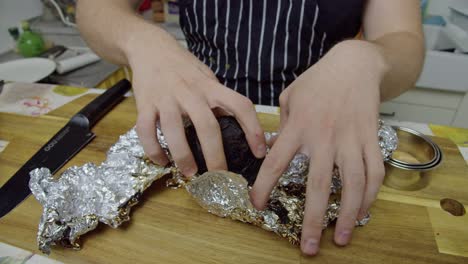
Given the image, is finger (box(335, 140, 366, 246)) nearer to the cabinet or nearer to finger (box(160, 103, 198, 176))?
finger (box(160, 103, 198, 176))

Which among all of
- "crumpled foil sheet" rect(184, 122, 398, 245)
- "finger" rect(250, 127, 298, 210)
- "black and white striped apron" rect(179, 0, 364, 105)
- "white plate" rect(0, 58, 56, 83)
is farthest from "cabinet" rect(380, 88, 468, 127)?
"white plate" rect(0, 58, 56, 83)

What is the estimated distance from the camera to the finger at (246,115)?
0.52m

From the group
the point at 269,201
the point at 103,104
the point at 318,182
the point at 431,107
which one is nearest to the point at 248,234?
the point at 269,201

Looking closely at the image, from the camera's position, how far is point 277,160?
47 centimetres

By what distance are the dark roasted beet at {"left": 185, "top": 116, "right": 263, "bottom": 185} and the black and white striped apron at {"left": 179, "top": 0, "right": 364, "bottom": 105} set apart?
38cm

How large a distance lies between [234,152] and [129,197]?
20cm

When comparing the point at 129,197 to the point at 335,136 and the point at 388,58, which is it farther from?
the point at 388,58

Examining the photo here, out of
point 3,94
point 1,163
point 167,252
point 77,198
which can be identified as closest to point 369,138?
point 167,252

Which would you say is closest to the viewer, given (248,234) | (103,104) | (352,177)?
(352,177)

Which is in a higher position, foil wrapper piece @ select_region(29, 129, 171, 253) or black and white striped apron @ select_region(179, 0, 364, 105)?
black and white striped apron @ select_region(179, 0, 364, 105)

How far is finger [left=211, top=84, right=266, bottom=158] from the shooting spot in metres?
0.52

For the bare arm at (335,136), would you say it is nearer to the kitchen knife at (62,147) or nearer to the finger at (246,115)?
the finger at (246,115)

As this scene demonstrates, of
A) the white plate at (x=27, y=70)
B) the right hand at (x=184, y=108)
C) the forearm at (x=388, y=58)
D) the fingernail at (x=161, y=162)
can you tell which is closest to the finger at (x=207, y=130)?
the right hand at (x=184, y=108)

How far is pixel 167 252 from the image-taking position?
0.52m
